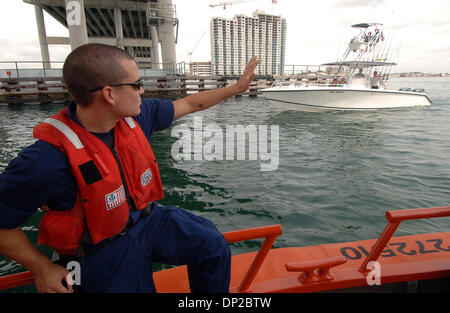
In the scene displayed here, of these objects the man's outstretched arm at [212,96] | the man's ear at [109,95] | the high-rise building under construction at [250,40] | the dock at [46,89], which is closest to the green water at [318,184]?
the man's outstretched arm at [212,96]

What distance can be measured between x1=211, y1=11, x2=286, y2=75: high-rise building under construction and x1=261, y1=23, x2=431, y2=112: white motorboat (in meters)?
66.1

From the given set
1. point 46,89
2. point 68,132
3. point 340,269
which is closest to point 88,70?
point 68,132

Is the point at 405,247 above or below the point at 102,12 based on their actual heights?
below

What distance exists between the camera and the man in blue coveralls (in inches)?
48.8

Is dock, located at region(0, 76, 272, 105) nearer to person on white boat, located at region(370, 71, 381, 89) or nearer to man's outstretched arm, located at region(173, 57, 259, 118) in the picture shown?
person on white boat, located at region(370, 71, 381, 89)

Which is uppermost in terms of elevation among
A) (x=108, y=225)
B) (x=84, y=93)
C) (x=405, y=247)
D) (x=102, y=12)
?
(x=102, y=12)

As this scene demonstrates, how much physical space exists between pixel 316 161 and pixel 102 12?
3639 cm

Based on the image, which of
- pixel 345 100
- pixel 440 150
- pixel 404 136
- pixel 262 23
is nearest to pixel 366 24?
pixel 345 100

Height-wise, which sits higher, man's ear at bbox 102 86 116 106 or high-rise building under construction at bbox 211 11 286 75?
high-rise building under construction at bbox 211 11 286 75

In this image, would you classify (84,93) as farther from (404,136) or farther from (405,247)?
(404,136)

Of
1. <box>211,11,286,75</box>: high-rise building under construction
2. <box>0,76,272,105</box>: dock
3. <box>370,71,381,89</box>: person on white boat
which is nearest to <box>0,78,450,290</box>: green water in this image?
<box>370,71,381,89</box>: person on white boat

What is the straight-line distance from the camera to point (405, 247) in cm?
274

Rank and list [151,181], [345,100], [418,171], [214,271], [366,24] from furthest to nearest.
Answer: [366,24] → [345,100] → [418,171] → [151,181] → [214,271]

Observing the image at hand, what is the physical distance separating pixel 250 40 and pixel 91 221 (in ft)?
310
